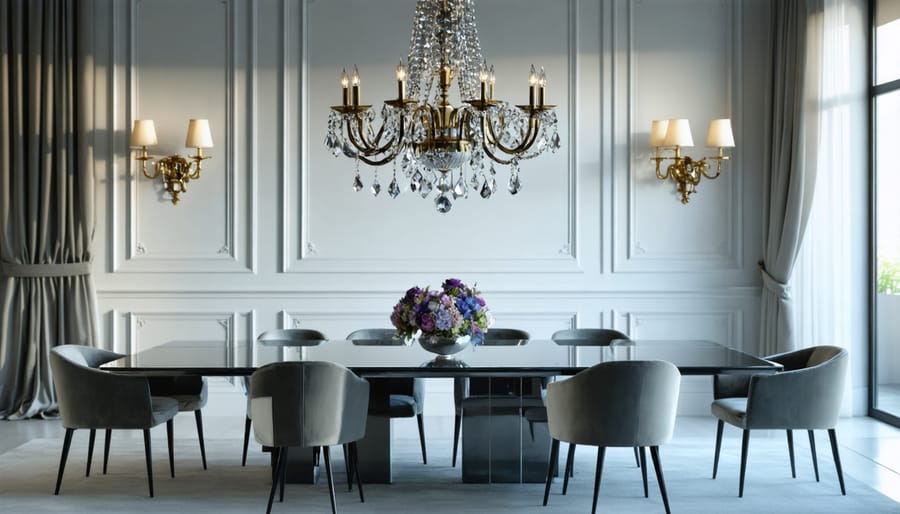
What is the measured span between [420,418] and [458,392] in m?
0.42

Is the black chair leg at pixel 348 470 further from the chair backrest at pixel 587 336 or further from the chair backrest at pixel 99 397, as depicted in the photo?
the chair backrest at pixel 587 336

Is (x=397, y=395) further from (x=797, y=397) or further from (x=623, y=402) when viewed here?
(x=797, y=397)

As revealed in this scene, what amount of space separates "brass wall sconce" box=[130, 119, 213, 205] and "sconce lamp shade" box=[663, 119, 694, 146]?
302cm

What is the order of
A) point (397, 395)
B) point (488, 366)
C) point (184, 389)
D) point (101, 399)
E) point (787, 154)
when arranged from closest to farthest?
point (488, 366), point (101, 399), point (397, 395), point (184, 389), point (787, 154)

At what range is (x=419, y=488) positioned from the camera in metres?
4.48

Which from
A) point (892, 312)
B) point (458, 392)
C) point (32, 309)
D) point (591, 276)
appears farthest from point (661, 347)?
point (32, 309)

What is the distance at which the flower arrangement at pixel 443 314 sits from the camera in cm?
433

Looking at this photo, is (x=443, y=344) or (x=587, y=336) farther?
(x=587, y=336)

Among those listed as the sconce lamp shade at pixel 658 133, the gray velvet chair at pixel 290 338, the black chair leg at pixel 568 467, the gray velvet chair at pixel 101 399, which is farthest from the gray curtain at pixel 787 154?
the gray velvet chair at pixel 101 399

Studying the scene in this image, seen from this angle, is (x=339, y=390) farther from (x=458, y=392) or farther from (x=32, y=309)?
(x=32, y=309)

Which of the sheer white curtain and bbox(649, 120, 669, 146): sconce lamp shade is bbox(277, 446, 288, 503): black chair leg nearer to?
bbox(649, 120, 669, 146): sconce lamp shade

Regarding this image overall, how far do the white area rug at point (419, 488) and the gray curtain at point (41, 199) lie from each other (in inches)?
46.2

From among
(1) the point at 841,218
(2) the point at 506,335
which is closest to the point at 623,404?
(2) the point at 506,335

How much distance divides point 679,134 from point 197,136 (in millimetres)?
3135
